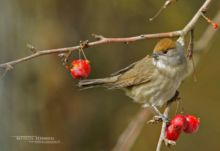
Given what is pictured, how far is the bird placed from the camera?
5.72 meters

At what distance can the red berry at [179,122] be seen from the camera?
4984 mm

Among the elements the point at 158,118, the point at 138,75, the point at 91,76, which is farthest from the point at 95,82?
the point at 91,76

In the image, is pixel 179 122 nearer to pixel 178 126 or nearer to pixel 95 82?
pixel 178 126

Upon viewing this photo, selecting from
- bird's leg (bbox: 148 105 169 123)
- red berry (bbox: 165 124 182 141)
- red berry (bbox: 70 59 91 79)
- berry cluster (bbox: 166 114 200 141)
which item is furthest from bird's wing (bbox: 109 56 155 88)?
red berry (bbox: 165 124 182 141)

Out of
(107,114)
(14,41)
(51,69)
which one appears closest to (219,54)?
(107,114)

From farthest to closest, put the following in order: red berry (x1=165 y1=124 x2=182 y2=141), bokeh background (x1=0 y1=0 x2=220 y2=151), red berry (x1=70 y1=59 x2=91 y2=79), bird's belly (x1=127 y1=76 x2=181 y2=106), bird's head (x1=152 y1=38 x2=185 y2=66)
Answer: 1. bokeh background (x1=0 y1=0 x2=220 y2=151)
2. bird's belly (x1=127 y1=76 x2=181 y2=106)
3. bird's head (x1=152 y1=38 x2=185 y2=66)
4. red berry (x1=70 y1=59 x2=91 y2=79)
5. red berry (x1=165 y1=124 x2=182 y2=141)

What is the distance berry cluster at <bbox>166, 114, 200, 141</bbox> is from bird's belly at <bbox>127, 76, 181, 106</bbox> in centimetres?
58

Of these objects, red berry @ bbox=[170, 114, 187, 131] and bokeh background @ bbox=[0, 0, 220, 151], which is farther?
bokeh background @ bbox=[0, 0, 220, 151]

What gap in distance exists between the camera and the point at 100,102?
834 centimetres

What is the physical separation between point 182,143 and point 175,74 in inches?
113

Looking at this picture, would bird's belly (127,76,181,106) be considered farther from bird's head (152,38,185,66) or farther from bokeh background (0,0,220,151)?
bokeh background (0,0,220,151)

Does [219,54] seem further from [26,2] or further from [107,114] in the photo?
[26,2]

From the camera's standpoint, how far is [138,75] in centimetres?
612

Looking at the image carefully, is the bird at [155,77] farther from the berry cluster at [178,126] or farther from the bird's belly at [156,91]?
the berry cluster at [178,126]
